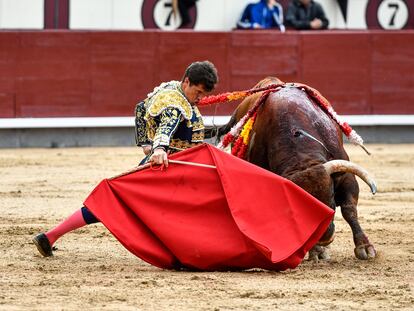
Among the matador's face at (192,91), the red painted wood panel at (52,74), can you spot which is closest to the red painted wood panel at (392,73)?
the red painted wood panel at (52,74)

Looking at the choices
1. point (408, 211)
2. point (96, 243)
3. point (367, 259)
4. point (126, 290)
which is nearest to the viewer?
point (126, 290)

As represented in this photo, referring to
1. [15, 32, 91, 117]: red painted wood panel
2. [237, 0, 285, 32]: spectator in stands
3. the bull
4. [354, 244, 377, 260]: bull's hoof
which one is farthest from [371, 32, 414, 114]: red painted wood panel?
[354, 244, 377, 260]: bull's hoof

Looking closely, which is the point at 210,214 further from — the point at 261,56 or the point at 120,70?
the point at 261,56

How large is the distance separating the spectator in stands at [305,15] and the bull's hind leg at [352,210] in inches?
252

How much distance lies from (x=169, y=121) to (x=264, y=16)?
22.8ft

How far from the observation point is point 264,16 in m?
12.0

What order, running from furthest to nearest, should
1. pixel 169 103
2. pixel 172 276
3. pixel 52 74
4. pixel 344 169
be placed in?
1. pixel 52 74
2. pixel 344 169
3. pixel 169 103
4. pixel 172 276

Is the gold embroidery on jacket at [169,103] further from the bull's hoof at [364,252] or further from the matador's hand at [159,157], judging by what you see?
the bull's hoof at [364,252]

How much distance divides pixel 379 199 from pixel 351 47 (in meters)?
4.09

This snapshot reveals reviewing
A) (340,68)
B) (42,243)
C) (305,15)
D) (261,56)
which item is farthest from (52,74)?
(42,243)

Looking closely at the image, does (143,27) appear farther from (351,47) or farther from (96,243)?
(96,243)

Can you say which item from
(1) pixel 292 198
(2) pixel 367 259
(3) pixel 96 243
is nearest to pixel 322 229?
(1) pixel 292 198

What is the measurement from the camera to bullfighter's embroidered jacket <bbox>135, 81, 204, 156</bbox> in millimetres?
5188

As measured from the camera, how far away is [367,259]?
18.4 feet
